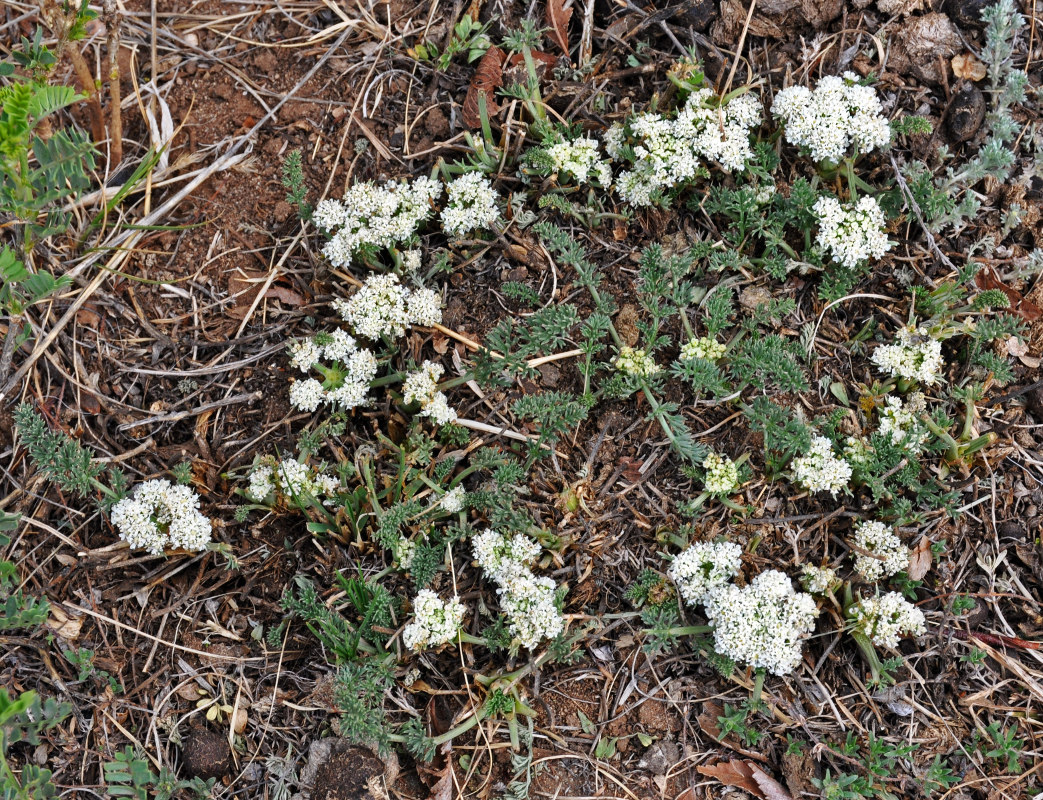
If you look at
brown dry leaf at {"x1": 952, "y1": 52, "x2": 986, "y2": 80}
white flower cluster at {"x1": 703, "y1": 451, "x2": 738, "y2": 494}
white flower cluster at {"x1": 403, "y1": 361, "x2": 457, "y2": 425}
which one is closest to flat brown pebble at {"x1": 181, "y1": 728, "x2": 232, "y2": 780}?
white flower cluster at {"x1": 403, "y1": 361, "x2": 457, "y2": 425}

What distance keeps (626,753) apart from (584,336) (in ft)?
5.89

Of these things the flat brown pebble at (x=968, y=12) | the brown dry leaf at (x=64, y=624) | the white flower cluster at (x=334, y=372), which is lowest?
the brown dry leaf at (x=64, y=624)

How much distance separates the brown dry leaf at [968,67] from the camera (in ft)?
12.8

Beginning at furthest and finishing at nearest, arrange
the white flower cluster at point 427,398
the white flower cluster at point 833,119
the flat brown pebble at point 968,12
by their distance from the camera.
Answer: the flat brown pebble at point 968,12, the white flower cluster at point 833,119, the white flower cluster at point 427,398

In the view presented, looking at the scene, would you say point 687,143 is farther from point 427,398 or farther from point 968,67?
point 427,398

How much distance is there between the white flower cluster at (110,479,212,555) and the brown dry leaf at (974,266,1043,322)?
3.65 meters

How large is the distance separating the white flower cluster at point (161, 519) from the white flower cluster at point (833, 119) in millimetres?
3098

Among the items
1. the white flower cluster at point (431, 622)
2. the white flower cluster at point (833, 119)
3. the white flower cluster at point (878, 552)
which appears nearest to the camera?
the white flower cluster at point (431, 622)

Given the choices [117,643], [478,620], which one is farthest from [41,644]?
[478,620]

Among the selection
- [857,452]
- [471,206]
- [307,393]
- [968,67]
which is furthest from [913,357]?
[307,393]

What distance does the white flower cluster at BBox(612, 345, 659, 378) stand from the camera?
3.47m

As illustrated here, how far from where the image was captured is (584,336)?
12.1ft

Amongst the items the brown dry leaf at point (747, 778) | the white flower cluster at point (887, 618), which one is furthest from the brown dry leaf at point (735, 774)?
the white flower cluster at point (887, 618)

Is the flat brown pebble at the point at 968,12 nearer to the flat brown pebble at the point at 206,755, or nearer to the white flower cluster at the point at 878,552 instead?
the white flower cluster at the point at 878,552
